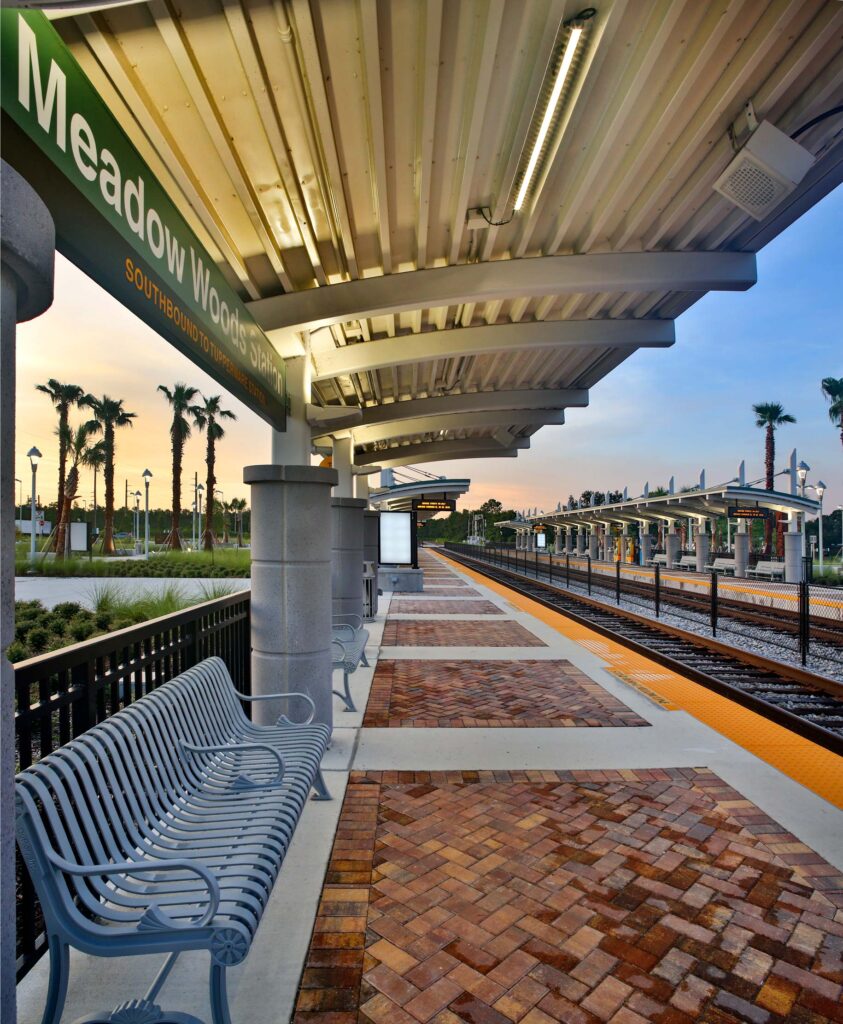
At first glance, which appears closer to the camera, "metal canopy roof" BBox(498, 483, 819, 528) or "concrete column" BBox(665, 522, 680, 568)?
"metal canopy roof" BBox(498, 483, 819, 528)

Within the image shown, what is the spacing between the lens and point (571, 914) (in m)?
2.77

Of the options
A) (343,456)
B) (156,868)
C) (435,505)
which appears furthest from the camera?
(435,505)

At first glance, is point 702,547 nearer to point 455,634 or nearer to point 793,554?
point 793,554

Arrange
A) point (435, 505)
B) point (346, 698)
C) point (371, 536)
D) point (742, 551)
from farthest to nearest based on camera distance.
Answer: point (742, 551) → point (435, 505) → point (371, 536) → point (346, 698)

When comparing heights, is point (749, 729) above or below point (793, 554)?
below

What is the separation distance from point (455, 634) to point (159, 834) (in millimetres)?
8259

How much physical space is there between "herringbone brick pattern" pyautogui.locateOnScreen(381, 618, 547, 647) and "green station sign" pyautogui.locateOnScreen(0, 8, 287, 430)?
23.7ft

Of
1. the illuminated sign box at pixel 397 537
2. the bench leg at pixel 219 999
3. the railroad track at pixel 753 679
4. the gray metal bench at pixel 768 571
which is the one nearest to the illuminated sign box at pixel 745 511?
the gray metal bench at pixel 768 571

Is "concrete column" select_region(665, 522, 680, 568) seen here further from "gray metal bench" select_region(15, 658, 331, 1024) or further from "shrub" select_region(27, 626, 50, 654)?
"gray metal bench" select_region(15, 658, 331, 1024)

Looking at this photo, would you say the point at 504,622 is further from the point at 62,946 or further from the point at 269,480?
the point at 62,946

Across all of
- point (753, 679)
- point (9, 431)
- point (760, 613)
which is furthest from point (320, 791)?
point (760, 613)

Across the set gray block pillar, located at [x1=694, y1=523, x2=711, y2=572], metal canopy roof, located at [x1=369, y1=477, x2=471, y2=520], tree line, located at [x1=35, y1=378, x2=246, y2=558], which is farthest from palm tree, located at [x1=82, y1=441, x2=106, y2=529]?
gray block pillar, located at [x1=694, y1=523, x2=711, y2=572]

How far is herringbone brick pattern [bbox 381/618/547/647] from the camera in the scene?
9.59 m

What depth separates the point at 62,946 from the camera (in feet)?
6.37
